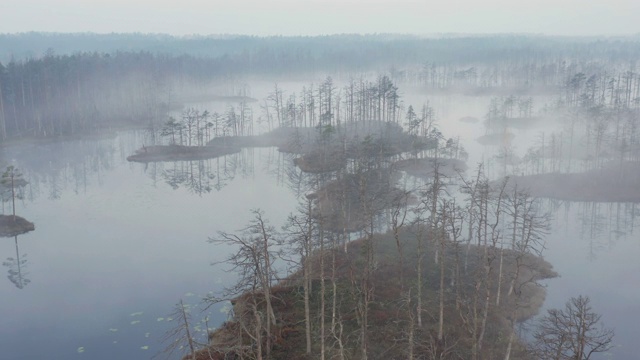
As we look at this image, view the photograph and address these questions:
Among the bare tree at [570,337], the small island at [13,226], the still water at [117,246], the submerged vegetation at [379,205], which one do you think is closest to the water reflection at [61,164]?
the still water at [117,246]

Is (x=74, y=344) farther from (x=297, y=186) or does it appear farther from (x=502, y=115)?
(x=502, y=115)

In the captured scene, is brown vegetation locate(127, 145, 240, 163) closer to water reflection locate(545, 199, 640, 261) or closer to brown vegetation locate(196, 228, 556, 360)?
water reflection locate(545, 199, 640, 261)

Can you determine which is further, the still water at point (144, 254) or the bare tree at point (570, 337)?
the still water at point (144, 254)

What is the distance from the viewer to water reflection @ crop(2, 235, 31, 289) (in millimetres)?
47344

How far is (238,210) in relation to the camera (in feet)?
225

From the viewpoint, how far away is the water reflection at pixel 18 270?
47.3m

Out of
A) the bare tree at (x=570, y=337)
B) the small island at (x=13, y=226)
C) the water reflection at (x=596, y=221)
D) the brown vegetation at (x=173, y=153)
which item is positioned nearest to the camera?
the bare tree at (x=570, y=337)

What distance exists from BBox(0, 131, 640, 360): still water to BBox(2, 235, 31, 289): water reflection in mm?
192

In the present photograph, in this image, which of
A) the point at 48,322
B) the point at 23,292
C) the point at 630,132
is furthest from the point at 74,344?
the point at 630,132

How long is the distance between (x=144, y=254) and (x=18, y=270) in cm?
1116

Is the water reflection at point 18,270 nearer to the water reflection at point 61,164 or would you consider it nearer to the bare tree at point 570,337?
the water reflection at point 61,164

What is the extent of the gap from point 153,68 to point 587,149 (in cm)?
15131

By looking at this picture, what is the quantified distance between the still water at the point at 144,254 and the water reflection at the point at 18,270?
192 mm

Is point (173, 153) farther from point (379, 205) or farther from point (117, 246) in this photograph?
point (379, 205)
